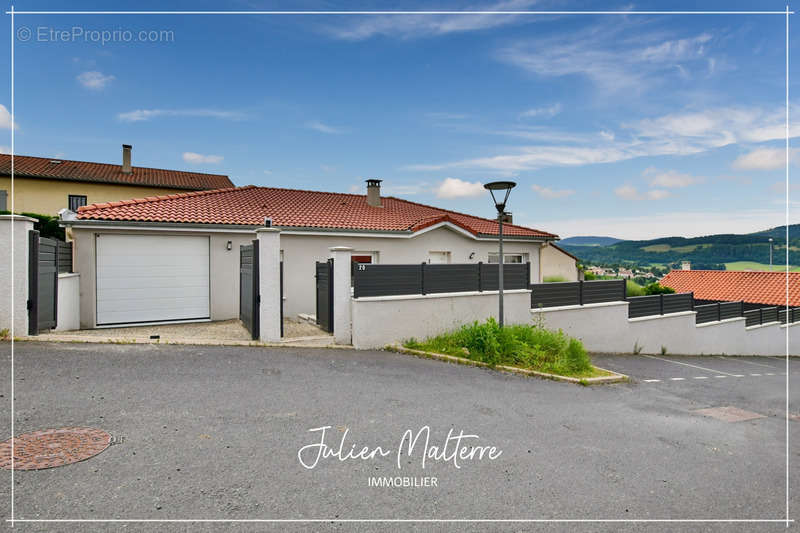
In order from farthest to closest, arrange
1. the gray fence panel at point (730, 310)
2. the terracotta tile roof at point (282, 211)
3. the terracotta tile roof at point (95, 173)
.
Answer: the terracotta tile roof at point (95, 173) < the gray fence panel at point (730, 310) < the terracotta tile roof at point (282, 211)

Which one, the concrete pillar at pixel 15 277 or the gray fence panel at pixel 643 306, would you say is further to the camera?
the gray fence panel at pixel 643 306

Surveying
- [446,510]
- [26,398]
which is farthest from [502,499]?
[26,398]

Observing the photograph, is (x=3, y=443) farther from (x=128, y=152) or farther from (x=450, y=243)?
(x=128, y=152)

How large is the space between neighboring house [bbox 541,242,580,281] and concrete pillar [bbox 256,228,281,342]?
20.8 metres

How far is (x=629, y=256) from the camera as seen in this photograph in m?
74.9

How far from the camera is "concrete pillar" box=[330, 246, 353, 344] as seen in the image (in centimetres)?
986

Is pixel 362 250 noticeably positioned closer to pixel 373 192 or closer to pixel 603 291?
pixel 373 192

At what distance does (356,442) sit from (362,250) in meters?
10.9

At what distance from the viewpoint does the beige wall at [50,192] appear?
2816 centimetres

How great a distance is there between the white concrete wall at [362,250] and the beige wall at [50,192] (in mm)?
24176

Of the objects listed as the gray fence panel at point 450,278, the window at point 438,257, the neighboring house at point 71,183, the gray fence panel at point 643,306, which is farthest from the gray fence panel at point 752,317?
the neighboring house at point 71,183

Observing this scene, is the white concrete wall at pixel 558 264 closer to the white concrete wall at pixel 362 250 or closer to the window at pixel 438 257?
the white concrete wall at pixel 362 250

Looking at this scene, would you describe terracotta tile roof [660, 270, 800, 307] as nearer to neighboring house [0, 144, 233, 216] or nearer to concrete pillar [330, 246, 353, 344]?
concrete pillar [330, 246, 353, 344]

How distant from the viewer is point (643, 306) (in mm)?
15883
